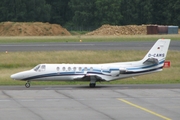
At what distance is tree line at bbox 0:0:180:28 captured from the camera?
113688 mm

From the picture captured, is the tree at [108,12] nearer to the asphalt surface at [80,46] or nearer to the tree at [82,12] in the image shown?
the tree at [82,12]

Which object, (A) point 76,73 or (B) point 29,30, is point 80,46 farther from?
(B) point 29,30

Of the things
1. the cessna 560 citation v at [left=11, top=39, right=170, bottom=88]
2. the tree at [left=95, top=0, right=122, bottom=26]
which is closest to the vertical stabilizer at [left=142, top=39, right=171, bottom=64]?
the cessna 560 citation v at [left=11, top=39, right=170, bottom=88]

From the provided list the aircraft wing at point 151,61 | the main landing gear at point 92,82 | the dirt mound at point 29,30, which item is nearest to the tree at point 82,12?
the dirt mound at point 29,30

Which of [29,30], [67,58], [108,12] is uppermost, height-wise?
[108,12]
